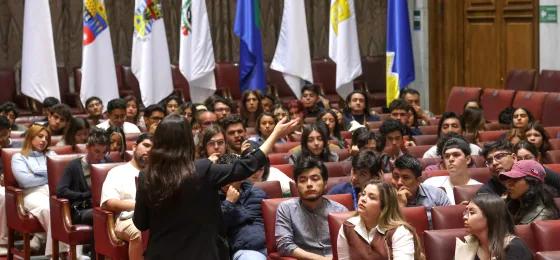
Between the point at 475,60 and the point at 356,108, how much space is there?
16.1ft

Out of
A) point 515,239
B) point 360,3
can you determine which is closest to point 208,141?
point 515,239

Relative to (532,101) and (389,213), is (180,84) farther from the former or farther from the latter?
(389,213)

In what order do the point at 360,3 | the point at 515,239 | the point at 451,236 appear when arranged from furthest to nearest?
1. the point at 360,3
2. the point at 451,236
3. the point at 515,239

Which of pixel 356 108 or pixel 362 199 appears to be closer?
pixel 362 199

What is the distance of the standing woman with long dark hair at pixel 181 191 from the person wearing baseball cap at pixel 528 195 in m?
1.96

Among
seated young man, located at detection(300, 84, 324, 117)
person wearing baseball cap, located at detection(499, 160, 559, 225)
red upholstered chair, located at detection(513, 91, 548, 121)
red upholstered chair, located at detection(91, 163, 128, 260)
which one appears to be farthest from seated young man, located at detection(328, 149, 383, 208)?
red upholstered chair, located at detection(513, 91, 548, 121)

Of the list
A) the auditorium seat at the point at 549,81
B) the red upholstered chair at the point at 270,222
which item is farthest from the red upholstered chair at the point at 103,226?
the auditorium seat at the point at 549,81

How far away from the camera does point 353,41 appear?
15.2 meters

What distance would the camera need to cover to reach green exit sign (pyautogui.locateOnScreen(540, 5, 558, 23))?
50.0 ft

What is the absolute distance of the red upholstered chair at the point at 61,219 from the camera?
8.52 metres

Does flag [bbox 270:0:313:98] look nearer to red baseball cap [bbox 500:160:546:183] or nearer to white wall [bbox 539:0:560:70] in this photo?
white wall [bbox 539:0:560:70]

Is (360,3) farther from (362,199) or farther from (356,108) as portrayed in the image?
A: (362,199)

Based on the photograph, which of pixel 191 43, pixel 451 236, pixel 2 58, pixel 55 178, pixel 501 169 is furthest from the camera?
pixel 2 58

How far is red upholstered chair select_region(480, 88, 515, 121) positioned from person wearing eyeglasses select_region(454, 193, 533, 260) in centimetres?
866
